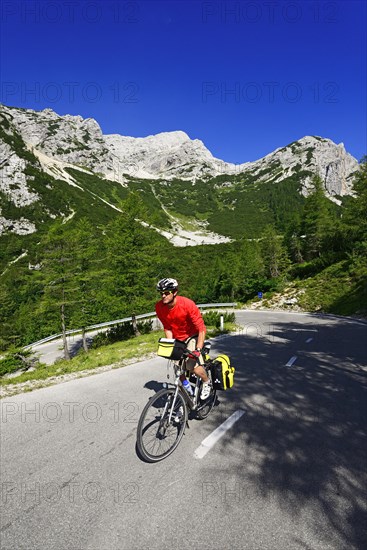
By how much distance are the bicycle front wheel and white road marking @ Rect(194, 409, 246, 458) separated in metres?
0.35

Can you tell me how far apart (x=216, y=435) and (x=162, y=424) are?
90 centimetres

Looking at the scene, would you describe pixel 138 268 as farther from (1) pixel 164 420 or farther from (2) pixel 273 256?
(2) pixel 273 256

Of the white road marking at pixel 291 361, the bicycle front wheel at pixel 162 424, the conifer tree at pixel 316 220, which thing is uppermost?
the conifer tree at pixel 316 220

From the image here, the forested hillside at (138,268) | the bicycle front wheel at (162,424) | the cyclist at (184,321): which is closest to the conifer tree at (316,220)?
the forested hillside at (138,268)

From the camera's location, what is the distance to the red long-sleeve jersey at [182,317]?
4.38m

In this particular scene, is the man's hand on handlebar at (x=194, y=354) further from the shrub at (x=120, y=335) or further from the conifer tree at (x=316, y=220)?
the conifer tree at (x=316, y=220)

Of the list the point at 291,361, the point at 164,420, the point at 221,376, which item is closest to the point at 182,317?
the point at 221,376

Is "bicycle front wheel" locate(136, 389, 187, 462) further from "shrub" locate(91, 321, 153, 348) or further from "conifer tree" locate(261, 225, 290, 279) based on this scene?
"conifer tree" locate(261, 225, 290, 279)

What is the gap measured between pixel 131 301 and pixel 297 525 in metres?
19.2

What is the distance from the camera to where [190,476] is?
331 cm

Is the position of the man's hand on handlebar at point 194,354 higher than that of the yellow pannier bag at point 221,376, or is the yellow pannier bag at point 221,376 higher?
the man's hand on handlebar at point 194,354

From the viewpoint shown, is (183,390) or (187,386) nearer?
(183,390)

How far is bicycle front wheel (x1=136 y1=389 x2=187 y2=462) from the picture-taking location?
3.74m

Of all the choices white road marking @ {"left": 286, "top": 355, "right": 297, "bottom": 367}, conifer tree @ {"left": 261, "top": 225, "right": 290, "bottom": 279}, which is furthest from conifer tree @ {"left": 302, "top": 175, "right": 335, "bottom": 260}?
white road marking @ {"left": 286, "top": 355, "right": 297, "bottom": 367}
